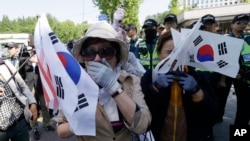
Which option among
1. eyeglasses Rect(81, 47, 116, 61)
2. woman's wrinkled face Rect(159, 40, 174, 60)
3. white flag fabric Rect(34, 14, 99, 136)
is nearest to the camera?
white flag fabric Rect(34, 14, 99, 136)

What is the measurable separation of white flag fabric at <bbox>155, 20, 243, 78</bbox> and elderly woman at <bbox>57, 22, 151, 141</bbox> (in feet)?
0.87

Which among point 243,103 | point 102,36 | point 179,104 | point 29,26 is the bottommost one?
point 243,103

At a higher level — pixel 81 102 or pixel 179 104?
pixel 81 102

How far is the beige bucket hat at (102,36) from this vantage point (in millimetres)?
1611

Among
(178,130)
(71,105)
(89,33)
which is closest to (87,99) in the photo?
(71,105)

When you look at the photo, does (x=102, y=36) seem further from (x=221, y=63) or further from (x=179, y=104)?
(x=221, y=63)

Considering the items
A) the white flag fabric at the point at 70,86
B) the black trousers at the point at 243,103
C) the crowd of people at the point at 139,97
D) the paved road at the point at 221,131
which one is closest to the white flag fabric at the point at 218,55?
the crowd of people at the point at 139,97

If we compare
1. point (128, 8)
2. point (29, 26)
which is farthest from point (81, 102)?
point (29, 26)

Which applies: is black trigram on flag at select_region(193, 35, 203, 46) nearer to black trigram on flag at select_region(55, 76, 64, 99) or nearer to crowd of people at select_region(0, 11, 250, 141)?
crowd of people at select_region(0, 11, 250, 141)

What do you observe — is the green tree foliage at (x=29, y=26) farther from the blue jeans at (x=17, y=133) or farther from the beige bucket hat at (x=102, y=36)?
the beige bucket hat at (x=102, y=36)

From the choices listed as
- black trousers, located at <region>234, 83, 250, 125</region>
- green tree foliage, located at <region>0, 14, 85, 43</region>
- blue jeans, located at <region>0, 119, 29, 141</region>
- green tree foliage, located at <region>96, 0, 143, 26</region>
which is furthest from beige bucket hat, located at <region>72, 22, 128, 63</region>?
green tree foliage, located at <region>0, 14, 85, 43</region>

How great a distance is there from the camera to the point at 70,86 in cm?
140

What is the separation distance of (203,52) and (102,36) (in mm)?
666

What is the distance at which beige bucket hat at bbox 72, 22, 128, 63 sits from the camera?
5.29 ft
